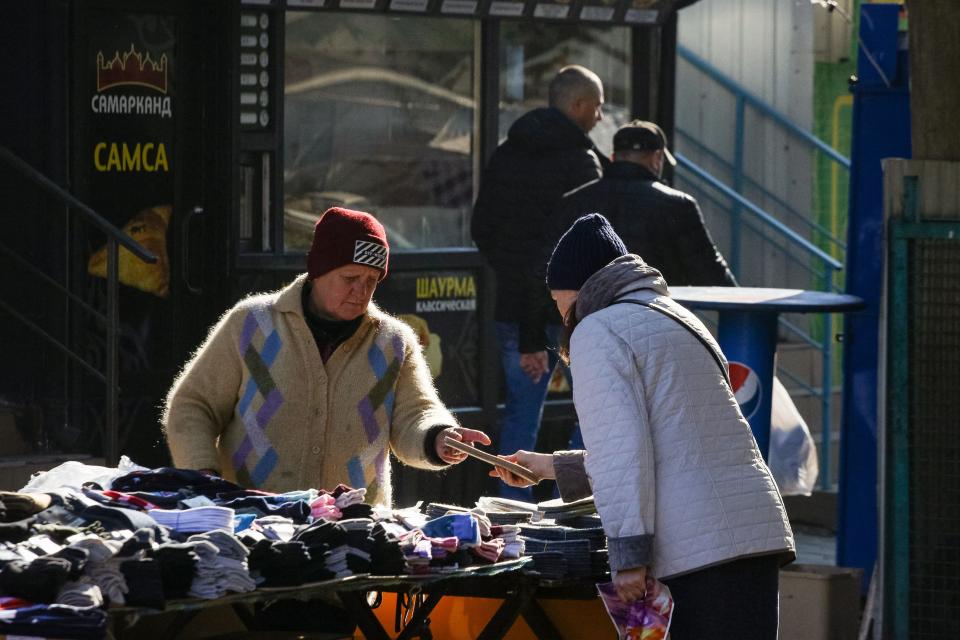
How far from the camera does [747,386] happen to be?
811 centimetres

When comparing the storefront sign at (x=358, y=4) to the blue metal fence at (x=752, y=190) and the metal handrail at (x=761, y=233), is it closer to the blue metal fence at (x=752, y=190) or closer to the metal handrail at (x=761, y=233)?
the blue metal fence at (x=752, y=190)

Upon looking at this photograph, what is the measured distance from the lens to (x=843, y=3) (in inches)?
564

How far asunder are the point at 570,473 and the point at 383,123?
4528 millimetres

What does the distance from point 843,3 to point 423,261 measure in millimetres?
5835

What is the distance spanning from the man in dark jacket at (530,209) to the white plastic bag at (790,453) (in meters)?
1.19

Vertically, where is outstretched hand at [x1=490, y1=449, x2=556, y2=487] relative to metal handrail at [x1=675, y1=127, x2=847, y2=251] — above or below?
below

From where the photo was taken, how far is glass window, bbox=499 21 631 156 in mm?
10352

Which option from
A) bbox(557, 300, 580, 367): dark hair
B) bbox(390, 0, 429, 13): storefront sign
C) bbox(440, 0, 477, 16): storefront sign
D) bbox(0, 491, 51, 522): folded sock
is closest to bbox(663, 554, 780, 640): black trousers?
bbox(557, 300, 580, 367): dark hair

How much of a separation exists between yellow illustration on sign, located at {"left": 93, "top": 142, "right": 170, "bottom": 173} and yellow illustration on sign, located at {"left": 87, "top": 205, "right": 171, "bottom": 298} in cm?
21

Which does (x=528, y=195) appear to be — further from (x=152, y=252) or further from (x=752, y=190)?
(x=752, y=190)

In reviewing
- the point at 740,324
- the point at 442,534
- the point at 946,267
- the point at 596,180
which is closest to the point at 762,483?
the point at 442,534

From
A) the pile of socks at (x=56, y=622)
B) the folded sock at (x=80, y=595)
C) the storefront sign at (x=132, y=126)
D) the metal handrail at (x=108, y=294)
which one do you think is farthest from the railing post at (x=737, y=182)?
the pile of socks at (x=56, y=622)

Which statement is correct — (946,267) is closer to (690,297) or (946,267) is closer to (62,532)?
Result: (690,297)

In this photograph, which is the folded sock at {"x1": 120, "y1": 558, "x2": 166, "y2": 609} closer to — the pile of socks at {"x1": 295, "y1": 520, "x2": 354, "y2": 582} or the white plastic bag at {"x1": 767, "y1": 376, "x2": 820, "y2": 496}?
the pile of socks at {"x1": 295, "y1": 520, "x2": 354, "y2": 582}
